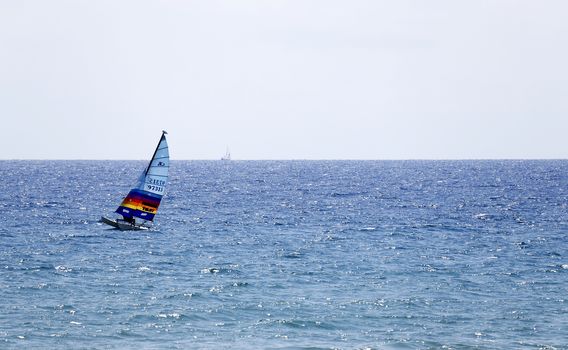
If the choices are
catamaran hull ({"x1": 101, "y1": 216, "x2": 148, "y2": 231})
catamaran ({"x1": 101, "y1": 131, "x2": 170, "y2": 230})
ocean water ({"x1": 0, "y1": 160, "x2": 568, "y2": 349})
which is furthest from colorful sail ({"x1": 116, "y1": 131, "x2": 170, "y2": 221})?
ocean water ({"x1": 0, "y1": 160, "x2": 568, "y2": 349})

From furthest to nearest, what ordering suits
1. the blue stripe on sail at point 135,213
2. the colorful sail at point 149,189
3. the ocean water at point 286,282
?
the blue stripe on sail at point 135,213
the colorful sail at point 149,189
the ocean water at point 286,282

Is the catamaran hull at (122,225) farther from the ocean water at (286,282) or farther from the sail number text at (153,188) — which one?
the sail number text at (153,188)

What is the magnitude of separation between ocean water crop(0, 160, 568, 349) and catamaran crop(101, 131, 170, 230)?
266 cm

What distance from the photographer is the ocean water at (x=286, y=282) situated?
34.6m

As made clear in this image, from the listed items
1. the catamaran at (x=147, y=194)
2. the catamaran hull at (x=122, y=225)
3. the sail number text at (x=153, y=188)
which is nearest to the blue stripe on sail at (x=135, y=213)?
the catamaran at (x=147, y=194)

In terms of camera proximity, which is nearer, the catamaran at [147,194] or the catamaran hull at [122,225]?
the catamaran at [147,194]

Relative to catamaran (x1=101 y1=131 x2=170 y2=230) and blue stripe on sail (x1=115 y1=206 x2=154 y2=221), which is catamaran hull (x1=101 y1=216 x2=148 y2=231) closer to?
catamaran (x1=101 y1=131 x2=170 y2=230)

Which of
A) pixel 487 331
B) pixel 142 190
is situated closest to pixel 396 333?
pixel 487 331

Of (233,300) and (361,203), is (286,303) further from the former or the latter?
(361,203)

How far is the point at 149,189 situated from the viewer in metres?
74.3

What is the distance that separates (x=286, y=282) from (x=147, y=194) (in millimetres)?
30237

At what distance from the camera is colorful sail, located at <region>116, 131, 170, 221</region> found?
2899 inches

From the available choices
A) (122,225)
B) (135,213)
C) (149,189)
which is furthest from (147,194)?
(122,225)

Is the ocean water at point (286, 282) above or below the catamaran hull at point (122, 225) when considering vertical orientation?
below
